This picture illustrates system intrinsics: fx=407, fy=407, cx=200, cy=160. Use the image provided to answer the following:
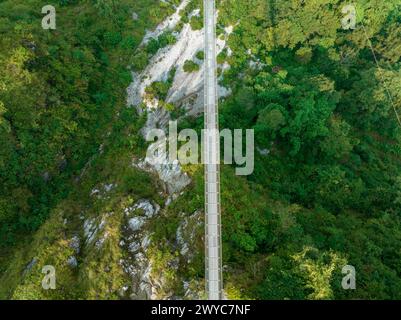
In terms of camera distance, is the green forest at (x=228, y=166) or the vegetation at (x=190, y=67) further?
the vegetation at (x=190, y=67)

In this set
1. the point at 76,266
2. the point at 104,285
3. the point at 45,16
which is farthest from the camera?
the point at 45,16

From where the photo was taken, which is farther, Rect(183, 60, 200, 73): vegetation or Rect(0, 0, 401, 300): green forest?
Rect(183, 60, 200, 73): vegetation

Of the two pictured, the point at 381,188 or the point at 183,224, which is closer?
the point at 183,224

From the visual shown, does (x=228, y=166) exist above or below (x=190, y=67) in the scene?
below

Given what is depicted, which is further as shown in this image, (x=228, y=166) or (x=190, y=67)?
(x=190, y=67)

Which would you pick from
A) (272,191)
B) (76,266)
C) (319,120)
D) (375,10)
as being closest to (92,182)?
(76,266)

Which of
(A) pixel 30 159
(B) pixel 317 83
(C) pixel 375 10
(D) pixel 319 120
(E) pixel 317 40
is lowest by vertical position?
(A) pixel 30 159

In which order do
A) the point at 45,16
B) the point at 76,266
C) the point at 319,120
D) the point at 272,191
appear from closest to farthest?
the point at 76,266 → the point at 272,191 → the point at 319,120 → the point at 45,16

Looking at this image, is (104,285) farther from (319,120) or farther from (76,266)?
→ (319,120)
